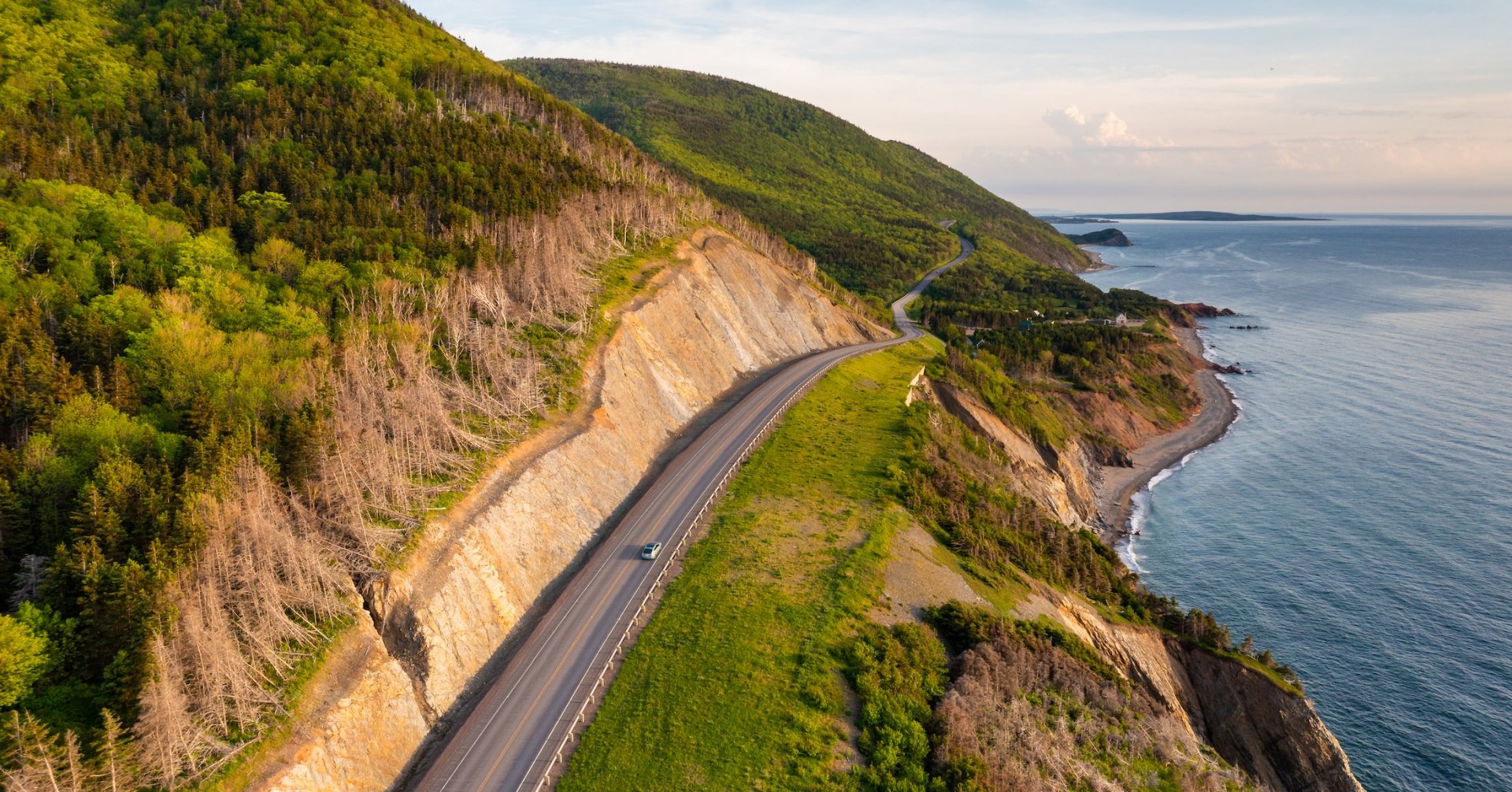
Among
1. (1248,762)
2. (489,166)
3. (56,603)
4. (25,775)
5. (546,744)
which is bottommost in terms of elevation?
(1248,762)

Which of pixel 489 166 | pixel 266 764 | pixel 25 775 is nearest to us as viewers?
pixel 25 775

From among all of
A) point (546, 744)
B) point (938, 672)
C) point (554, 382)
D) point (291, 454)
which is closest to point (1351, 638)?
point (938, 672)

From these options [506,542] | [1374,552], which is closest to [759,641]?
[506,542]

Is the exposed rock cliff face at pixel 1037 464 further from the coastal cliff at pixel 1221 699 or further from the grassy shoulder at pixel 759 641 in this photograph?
the coastal cliff at pixel 1221 699

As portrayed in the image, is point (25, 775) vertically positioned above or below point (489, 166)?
below

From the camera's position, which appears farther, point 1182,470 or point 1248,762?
point 1182,470

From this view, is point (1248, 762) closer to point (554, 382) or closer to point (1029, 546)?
point (1029, 546)

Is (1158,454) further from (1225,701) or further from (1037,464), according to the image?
(1225,701)

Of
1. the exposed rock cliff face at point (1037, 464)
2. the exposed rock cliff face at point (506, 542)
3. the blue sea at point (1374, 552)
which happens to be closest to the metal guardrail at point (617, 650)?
the exposed rock cliff face at point (506, 542)

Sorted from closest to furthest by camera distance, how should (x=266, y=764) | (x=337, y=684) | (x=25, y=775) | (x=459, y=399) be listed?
(x=25, y=775) → (x=266, y=764) → (x=337, y=684) → (x=459, y=399)
